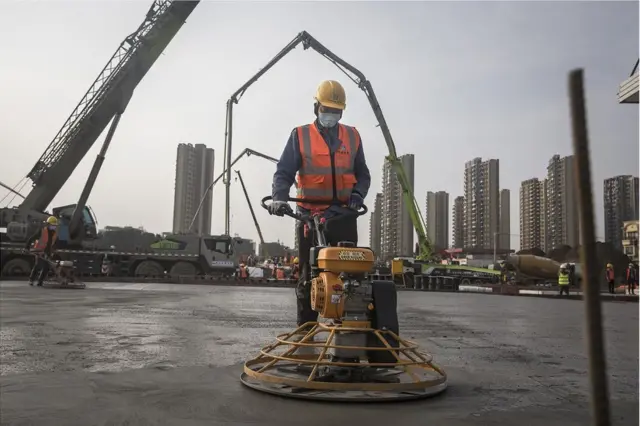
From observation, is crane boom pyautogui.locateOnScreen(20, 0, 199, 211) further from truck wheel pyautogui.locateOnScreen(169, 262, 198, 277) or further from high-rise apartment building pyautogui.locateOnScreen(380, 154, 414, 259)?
high-rise apartment building pyautogui.locateOnScreen(380, 154, 414, 259)

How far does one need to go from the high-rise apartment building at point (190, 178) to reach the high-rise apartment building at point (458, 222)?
3055 cm

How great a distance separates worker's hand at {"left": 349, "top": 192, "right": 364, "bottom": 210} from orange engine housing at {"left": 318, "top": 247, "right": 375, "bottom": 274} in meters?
0.74

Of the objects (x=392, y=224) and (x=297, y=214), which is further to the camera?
(x=392, y=224)

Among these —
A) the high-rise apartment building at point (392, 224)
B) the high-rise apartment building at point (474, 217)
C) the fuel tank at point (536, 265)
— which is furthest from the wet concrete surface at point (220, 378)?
the high-rise apartment building at point (474, 217)

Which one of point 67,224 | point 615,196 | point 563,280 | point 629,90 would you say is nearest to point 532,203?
point 615,196

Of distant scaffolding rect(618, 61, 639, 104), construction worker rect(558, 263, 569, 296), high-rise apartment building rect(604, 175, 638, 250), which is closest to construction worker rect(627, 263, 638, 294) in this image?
construction worker rect(558, 263, 569, 296)

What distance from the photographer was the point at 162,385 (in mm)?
3049

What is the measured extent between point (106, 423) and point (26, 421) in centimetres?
36

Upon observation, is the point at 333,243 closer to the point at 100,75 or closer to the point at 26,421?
the point at 26,421

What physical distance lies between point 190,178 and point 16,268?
36.0 meters

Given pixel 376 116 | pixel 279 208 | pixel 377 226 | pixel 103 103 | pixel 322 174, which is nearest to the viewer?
pixel 279 208

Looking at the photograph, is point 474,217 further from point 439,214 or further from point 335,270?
point 335,270

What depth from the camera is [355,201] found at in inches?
153

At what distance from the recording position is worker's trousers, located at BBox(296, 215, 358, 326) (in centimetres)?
385
